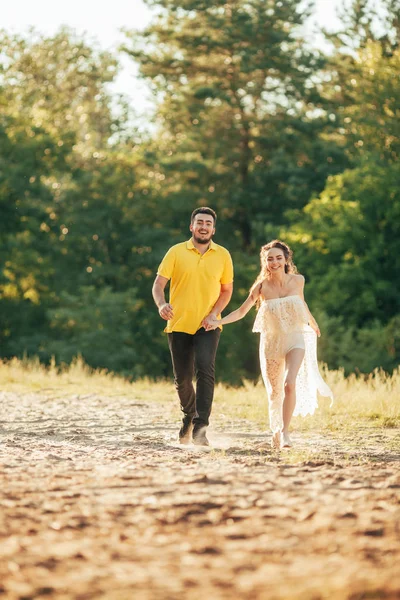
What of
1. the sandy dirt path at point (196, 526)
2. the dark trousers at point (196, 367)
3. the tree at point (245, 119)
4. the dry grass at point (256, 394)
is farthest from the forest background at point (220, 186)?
the sandy dirt path at point (196, 526)

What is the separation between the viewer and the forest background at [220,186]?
41.6 m

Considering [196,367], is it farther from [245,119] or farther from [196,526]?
[245,119]

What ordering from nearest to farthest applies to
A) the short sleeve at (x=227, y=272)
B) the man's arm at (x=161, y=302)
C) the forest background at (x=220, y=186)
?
1. the man's arm at (x=161, y=302)
2. the short sleeve at (x=227, y=272)
3. the forest background at (x=220, y=186)

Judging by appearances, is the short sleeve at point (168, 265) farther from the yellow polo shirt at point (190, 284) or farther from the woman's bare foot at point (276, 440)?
the woman's bare foot at point (276, 440)

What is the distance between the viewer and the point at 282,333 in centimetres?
971

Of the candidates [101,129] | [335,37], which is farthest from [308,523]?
[101,129]

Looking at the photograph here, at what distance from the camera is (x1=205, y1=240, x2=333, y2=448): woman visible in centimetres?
969

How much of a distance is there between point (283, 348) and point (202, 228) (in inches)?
52.9

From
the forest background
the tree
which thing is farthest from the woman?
the tree

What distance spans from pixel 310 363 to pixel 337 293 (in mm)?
31090

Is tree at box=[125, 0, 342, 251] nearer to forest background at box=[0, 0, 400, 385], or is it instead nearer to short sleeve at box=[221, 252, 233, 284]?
forest background at box=[0, 0, 400, 385]

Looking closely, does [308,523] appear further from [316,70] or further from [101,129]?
[101,129]

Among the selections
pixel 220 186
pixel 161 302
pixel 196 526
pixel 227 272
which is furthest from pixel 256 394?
pixel 220 186

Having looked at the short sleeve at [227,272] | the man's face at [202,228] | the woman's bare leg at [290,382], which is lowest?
the woman's bare leg at [290,382]
